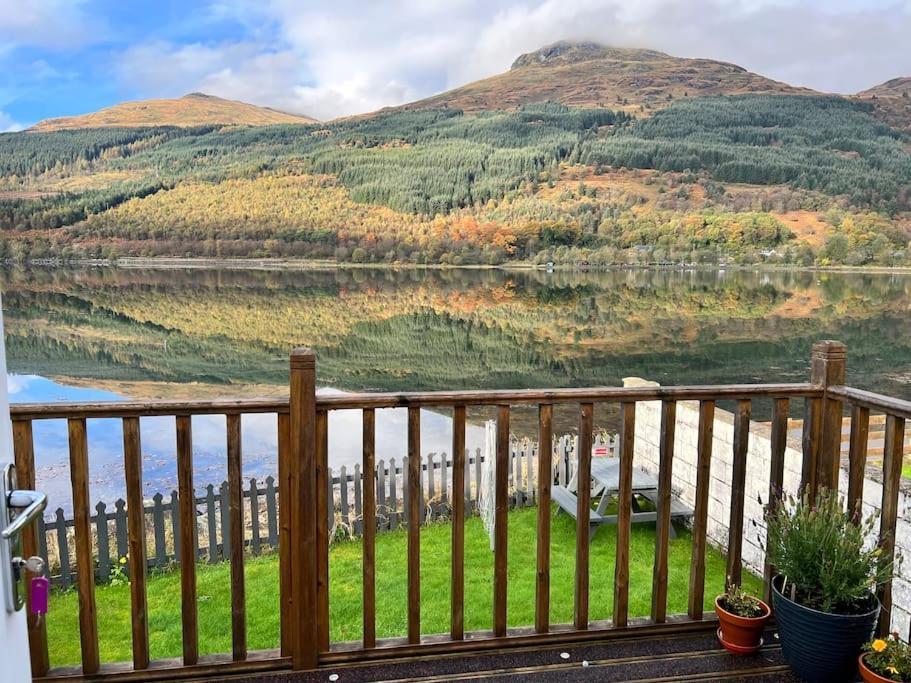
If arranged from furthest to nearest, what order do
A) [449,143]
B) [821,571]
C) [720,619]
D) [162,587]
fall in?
[449,143], [162,587], [720,619], [821,571]

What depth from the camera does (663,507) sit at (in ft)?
8.45

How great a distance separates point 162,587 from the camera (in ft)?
17.0

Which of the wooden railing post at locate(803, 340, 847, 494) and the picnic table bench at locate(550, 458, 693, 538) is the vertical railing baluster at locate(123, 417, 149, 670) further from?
the picnic table bench at locate(550, 458, 693, 538)

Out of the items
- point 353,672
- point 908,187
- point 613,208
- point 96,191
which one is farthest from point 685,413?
point 908,187

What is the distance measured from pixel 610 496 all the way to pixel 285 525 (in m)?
4.35

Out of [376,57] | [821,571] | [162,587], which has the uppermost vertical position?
[376,57]

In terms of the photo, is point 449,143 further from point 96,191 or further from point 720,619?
point 720,619

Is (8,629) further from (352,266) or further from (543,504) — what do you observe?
(352,266)

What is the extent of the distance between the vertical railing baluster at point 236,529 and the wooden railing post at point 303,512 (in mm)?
155

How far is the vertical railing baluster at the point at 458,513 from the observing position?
7.91 feet

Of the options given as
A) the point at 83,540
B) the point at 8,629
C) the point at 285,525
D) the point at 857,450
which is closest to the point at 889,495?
the point at 857,450

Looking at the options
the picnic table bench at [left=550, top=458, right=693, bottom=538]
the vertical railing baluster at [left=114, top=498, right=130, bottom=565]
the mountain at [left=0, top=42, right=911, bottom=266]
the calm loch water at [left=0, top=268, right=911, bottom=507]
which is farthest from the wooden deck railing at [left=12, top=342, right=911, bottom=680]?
the mountain at [left=0, top=42, right=911, bottom=266]

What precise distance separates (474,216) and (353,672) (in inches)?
1221

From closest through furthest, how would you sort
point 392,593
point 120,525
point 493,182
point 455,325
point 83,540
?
point 83,540 < point 392,593 < point 120,525 < point 455,325 < point 493,182
